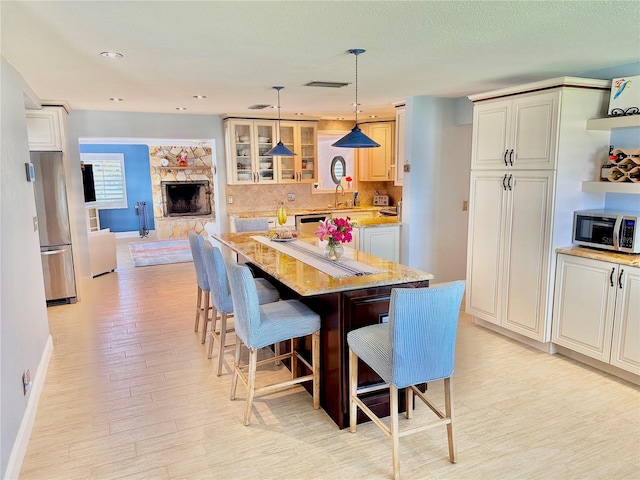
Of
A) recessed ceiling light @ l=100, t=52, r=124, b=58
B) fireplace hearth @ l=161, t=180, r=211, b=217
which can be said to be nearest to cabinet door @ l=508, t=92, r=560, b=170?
recessed ceiling light @ l=100, t=52, r=124, b=58

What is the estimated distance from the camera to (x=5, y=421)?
89.6 inches

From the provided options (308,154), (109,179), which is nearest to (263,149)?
(308,154)

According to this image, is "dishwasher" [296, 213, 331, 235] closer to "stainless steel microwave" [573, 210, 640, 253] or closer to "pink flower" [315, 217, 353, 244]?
"pink flower" [315, 217, 353, 244]

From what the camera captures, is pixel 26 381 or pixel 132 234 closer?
pixel 26 381

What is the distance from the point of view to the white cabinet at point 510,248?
3.68 m

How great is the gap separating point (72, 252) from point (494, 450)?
511cm

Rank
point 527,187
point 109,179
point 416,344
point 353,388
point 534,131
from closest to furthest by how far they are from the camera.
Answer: point 416,344, point 353,388, point 534,131, point 527,187, point 109,179

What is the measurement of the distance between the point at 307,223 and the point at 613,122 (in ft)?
14.4

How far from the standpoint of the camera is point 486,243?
13.8 feet

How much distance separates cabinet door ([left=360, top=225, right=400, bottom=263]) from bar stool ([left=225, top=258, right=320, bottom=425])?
248 centimetres

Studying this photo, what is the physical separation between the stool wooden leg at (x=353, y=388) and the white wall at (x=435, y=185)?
3099 millimetres

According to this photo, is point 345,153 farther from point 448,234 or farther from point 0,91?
point 0,91

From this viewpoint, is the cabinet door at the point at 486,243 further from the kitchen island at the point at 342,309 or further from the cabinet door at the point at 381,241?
the kitchen island at the point at 342,309

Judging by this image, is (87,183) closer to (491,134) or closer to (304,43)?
(304,43)
